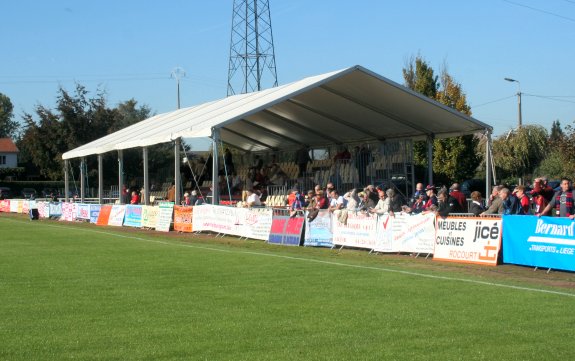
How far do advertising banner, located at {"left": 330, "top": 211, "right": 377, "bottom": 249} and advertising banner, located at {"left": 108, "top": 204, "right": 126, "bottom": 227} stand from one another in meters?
15.6

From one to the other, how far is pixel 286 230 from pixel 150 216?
10.4 metres

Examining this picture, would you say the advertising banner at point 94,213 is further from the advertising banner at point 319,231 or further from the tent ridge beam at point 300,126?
the advertising banner at point 319,231

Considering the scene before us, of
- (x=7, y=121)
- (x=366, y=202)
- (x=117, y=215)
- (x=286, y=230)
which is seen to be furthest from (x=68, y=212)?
(x=7, y=121)

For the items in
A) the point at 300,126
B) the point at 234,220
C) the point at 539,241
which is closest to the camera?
the point at 539,241

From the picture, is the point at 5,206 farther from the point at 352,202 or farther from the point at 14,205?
the point at 352,202

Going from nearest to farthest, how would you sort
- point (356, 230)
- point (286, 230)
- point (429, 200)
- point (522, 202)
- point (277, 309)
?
point (277, 309), point (522, 202), point (429, 200), point (356, 230), point (286, 230)

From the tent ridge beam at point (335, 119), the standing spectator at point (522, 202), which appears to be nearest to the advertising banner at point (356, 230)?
the standing spectator at point (522, 202)

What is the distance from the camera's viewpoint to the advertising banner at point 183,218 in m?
30.2

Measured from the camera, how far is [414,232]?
20156 mm

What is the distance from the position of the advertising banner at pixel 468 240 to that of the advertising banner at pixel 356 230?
249cm

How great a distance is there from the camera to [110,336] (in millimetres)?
9078

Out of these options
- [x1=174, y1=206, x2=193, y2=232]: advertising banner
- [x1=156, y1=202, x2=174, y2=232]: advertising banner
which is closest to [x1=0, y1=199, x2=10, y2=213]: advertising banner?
[x1=156, y1=202, x2=174, y2=232]: advertising banner

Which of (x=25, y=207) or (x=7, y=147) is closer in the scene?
(x=25, y=207)

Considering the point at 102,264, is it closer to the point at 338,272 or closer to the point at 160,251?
the point at 160,251
